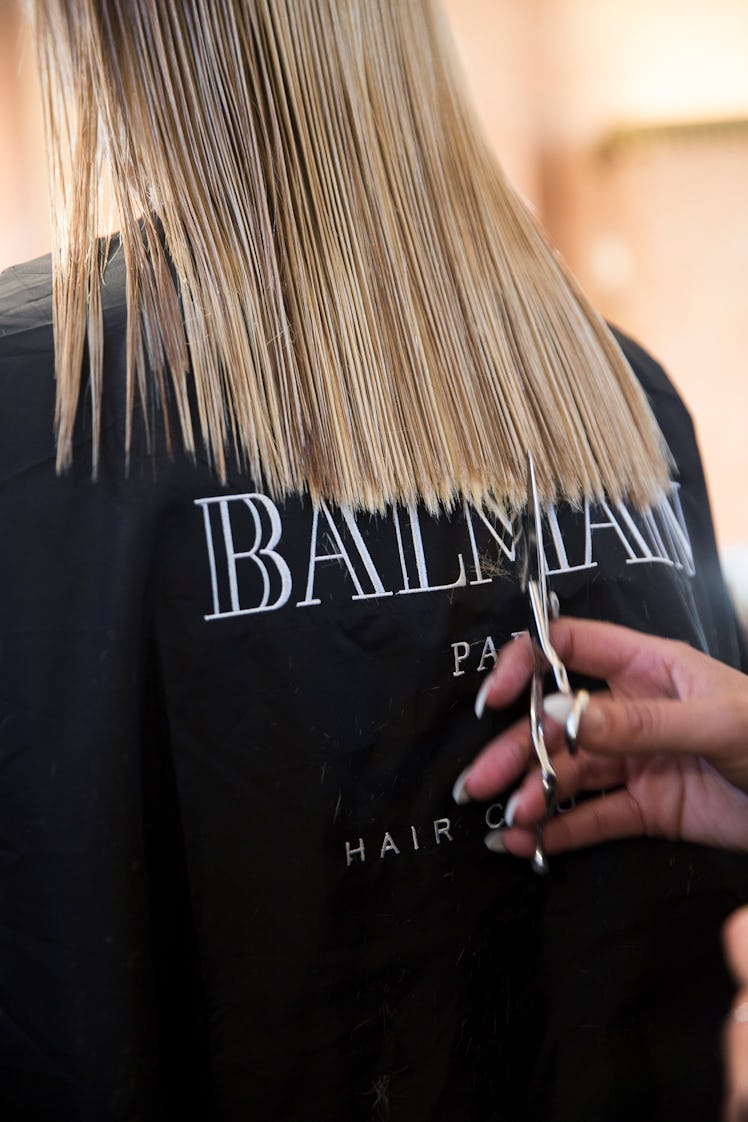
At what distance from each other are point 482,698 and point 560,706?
0.06 m

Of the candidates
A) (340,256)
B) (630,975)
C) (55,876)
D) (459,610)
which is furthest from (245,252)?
(630,975)

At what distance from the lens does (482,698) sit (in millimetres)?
500

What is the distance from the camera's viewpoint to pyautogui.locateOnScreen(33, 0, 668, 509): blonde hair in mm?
456

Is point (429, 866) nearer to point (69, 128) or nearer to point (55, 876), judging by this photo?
point (55, 876)

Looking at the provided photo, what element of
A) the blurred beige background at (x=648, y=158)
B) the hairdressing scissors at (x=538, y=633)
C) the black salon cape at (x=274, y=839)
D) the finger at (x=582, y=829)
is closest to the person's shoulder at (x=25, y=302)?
the black salon cape at (x=274, y=839)

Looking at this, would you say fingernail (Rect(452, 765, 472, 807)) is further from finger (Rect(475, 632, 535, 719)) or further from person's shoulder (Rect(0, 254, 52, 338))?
person's shoulder (Rect(0, 254, 52, 338))

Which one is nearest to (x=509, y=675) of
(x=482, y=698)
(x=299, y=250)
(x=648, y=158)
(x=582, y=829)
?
(x=482, y=698)

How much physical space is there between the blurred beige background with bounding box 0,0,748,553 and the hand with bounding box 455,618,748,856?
4.86 ft

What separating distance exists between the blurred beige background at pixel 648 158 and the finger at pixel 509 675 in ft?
5.08

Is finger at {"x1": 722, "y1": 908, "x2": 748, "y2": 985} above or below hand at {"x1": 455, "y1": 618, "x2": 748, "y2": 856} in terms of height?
below

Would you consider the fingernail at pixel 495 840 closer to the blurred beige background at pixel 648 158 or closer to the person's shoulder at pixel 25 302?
the person's shoulder at pixel 25 302

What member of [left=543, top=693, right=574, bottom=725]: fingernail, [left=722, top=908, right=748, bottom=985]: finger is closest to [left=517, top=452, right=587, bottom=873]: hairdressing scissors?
[left=543, top=693, right=574, bottom=725]: fingernail

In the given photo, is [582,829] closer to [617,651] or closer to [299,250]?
[617,651]

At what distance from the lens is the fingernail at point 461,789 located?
500mm
